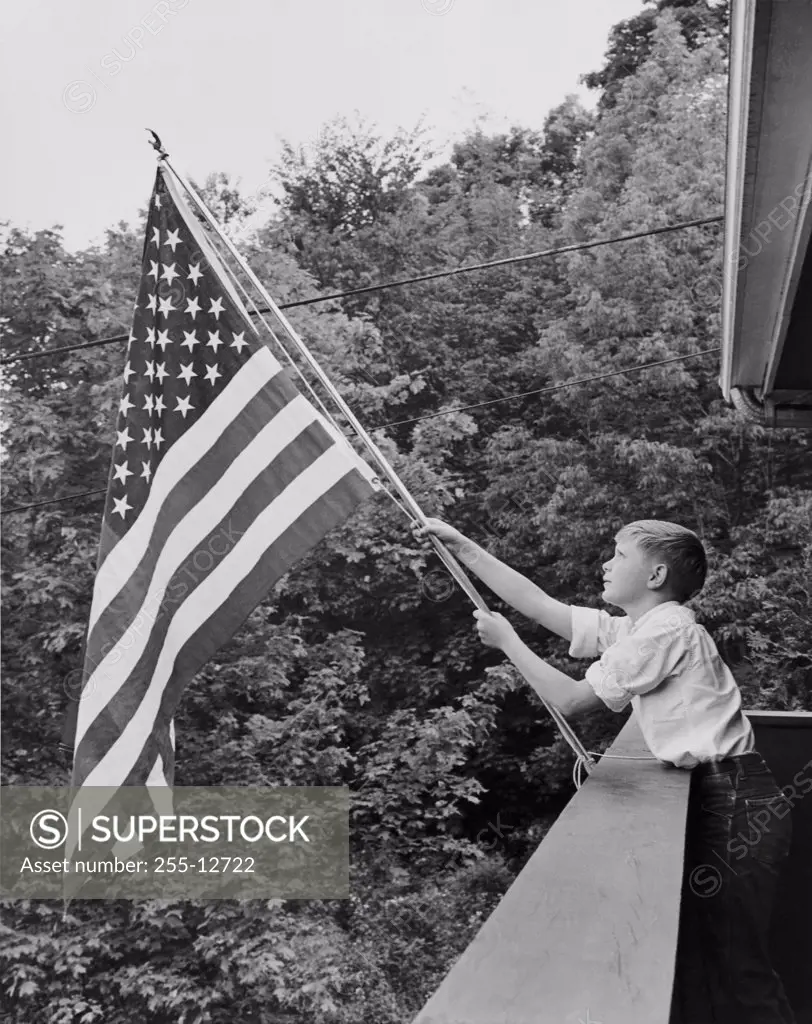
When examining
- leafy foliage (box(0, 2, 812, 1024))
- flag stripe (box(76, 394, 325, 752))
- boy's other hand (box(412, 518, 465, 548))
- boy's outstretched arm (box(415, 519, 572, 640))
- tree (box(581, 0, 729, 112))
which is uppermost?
tree (box(581, 0, 729, 112))

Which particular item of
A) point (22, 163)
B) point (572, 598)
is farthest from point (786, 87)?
point (22, 163)

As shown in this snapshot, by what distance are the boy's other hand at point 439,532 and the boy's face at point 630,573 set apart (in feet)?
1.22

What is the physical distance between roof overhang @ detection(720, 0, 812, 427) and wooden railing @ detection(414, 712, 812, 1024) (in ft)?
4.10

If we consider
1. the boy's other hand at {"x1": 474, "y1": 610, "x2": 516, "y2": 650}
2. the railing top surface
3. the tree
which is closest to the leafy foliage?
the tree

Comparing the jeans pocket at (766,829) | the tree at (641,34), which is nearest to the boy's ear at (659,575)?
the jeans pocket at (766,829)

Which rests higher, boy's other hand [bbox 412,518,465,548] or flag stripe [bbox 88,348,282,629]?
flag stripe [bbox 88,348,282,629]

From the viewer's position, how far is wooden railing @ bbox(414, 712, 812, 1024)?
98cm

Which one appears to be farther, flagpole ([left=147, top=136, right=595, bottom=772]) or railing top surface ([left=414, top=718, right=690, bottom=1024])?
flagpole ([left=147, top=136, right=595, bottom=772])

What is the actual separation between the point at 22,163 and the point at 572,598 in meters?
12.2

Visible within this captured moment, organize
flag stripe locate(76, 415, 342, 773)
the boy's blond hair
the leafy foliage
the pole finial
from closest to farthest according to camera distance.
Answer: the boy's blond hair
flag stripe locate(76, 415, 342, 773)
the pole finial
the leafy foliage

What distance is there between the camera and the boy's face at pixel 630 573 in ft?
6.46

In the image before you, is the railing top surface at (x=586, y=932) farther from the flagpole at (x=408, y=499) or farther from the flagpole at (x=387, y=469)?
the flagpole at (x=387, y=469)

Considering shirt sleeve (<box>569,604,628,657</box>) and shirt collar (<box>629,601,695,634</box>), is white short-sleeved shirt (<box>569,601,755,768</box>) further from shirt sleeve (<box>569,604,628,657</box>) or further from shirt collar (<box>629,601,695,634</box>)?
shirt sleeve (<box>569,604,628,657</box>)

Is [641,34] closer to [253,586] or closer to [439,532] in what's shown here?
[253,586]
